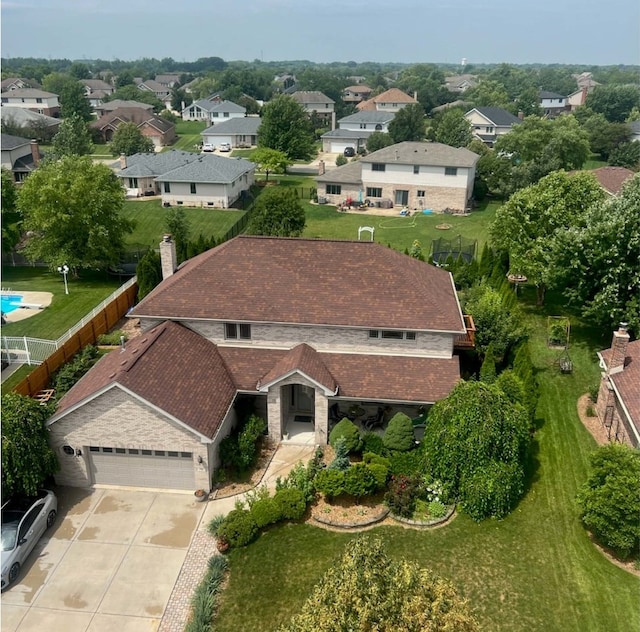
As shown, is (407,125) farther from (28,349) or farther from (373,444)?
(373,444)

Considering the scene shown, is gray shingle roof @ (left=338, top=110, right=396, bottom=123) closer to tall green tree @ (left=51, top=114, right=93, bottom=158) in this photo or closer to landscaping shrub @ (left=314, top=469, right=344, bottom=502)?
tall green tree @ (left=51, top=114, right=93, bottom=158)

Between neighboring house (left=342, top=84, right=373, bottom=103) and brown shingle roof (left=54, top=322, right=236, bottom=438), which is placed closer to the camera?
brown shingle roof (left=54, top=322, right=236, bottom=438)

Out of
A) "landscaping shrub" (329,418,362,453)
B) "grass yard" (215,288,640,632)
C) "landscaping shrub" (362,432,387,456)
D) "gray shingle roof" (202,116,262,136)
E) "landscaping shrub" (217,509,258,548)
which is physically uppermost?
"gray shingle roof" (202,116,262,136)

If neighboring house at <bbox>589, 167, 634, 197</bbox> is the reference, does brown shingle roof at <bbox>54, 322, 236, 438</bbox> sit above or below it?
below

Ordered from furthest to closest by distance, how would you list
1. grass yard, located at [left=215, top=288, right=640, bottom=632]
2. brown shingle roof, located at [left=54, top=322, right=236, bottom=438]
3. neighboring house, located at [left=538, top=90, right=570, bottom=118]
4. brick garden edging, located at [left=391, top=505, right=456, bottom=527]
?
neighboring house, located at [left=538, top=90, right=570, bottom=118]
brown shingle roof, located at [left=54, top=322, right=236, bottom=438]
brick garden edging, located at [left=391, top=505, right=456, bottom=527]
grass yard, located at [left=215, top=288, right=640, bottom=632]

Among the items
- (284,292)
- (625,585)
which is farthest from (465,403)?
(284,292)

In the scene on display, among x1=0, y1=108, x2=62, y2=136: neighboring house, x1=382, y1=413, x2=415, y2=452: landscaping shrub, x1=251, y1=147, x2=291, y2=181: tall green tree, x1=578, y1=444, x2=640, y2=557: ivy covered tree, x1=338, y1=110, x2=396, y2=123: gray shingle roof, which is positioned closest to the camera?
x1=578, y1=444, x2=640, y2=557: ivy covered tree

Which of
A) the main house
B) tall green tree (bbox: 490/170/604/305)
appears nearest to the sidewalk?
the main house
